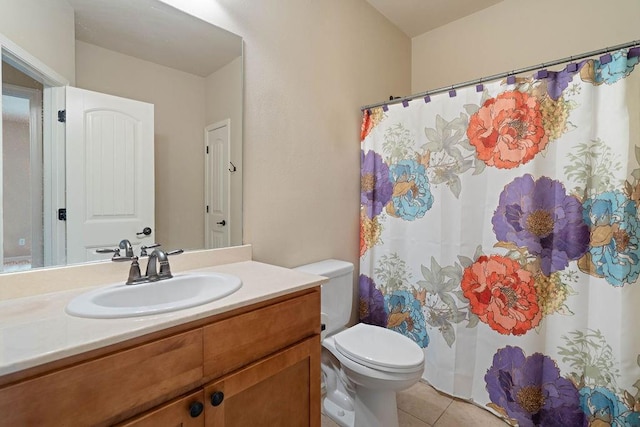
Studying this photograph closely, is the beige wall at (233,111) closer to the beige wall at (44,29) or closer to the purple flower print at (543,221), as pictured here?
the beige wall at (44,29)

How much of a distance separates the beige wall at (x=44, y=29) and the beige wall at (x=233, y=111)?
509 mm

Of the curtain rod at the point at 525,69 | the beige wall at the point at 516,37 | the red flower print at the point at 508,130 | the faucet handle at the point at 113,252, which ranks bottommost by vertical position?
the faucet handle at the point at 113,252

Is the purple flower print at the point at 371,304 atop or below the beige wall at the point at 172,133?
below

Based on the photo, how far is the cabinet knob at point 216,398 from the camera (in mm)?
797

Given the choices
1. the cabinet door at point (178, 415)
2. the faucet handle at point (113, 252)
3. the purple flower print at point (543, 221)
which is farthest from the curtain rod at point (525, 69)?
the cabinet door at point (178, 415)

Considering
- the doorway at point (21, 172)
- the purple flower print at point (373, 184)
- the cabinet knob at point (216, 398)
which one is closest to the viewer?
the cabinet knob at point (216, 398)

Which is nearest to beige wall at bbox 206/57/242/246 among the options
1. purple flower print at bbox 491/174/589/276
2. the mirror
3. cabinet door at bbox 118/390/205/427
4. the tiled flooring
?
the mirror

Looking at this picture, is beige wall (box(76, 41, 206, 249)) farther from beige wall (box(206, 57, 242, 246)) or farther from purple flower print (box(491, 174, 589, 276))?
purple flower print (box(491, 174, 589, 276))

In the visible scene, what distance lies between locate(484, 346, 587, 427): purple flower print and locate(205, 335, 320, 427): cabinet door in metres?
1.07

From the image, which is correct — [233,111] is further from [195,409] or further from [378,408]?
[378,408]

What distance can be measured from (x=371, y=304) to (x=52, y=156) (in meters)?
1.85

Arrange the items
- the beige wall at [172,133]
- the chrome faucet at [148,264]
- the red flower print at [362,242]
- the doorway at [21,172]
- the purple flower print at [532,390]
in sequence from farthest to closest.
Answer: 1. the red flower print at [362,242]
2. the purple flower print at [532,390]
3. the beige wall at [172,133]
4. the chrome faucet at [148,264]
5. the doorway at [21,172]

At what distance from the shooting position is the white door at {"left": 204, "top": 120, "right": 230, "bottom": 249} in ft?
4.57

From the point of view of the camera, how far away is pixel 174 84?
1.29 m
